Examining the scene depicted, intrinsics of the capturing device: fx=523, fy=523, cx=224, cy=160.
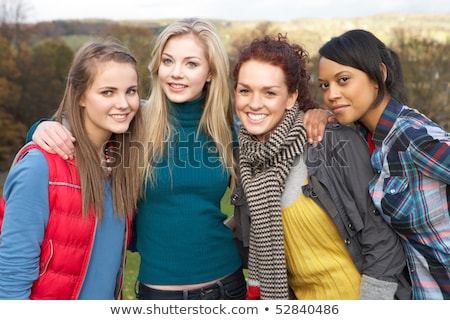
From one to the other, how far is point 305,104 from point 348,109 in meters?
0.34

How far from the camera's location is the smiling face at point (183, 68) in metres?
3.64

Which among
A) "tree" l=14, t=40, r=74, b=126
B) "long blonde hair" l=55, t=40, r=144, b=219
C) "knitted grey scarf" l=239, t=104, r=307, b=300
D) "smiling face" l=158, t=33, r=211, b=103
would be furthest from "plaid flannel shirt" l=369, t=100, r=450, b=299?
"tree" l=14, t=40, r=74, b=126

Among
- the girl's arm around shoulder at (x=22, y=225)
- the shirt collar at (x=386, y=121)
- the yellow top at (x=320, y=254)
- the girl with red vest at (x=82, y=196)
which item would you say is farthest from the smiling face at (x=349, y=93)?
the girl's arm around shoulder at (x=22, y=225)

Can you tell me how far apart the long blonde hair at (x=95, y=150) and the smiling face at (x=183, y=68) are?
32cm

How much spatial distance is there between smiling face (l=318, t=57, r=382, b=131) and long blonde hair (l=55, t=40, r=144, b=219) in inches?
49.9

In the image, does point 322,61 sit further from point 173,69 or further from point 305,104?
point 173,69

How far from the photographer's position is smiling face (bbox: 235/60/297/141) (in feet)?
10.5

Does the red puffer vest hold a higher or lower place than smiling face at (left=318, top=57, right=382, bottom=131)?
lower

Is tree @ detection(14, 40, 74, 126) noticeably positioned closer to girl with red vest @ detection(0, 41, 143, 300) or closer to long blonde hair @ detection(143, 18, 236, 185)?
long blonde hair @ detection(143, 18, 236, 185)

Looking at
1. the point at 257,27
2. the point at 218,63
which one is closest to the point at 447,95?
the point at 257,27

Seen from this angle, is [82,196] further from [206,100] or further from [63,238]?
[206,100]

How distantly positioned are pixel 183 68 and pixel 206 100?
0.33 meters

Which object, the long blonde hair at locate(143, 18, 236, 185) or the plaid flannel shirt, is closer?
the plaid flannel shirt

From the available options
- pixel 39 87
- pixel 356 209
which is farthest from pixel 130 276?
pixel 39 87
